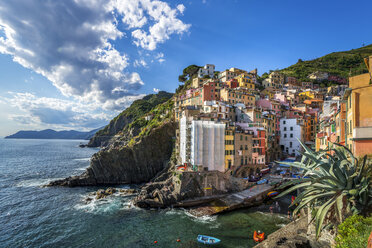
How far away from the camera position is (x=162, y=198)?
35250 millimetres

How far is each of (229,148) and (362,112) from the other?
83.2 feet

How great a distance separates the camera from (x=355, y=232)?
10.0 meters

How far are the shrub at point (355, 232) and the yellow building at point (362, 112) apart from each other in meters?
7.78

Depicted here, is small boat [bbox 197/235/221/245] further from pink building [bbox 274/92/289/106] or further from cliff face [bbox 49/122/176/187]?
pink building [bbox 274/92/289/106]

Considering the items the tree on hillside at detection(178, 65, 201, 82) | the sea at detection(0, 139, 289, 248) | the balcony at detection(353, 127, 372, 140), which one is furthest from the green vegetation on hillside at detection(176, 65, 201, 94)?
the balcony at detection(353, 127, 372, 140)

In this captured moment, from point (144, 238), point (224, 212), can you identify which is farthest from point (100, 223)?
point (224, 212)

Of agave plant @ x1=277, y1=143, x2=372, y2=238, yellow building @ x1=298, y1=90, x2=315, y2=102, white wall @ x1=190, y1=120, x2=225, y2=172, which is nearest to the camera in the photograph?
agave plant @ x1=277, y1=143, x2=372, y2=238

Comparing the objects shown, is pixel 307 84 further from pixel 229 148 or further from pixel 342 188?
pixel 342 188

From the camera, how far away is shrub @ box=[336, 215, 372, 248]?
9327 mm

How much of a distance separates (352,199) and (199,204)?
1034 inches

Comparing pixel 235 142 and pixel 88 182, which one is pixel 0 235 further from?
pixel 235 142

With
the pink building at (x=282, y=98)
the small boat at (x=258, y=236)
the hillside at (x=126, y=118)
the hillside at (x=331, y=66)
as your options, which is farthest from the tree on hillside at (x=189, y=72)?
the small boat at (x=258, y=236)

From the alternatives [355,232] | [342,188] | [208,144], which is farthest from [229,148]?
[355,232]

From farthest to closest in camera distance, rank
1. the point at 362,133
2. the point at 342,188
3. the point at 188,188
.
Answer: the point at 188,188 → the point at 362,133 → the point at 342,188
